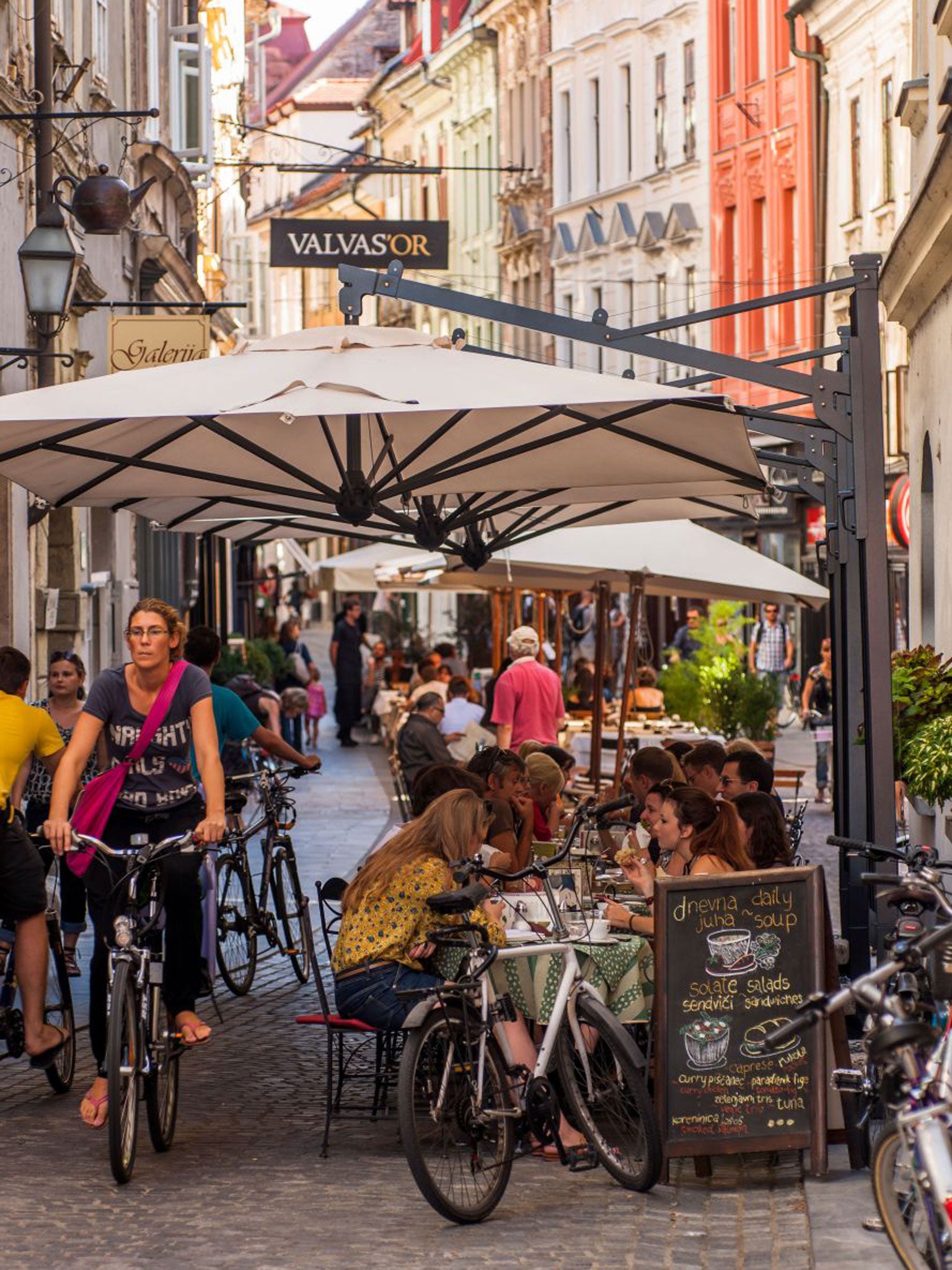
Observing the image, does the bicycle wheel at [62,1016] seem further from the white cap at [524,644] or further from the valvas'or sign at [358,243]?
the white cap at [524,644]

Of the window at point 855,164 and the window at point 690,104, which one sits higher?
the window at point 690,104

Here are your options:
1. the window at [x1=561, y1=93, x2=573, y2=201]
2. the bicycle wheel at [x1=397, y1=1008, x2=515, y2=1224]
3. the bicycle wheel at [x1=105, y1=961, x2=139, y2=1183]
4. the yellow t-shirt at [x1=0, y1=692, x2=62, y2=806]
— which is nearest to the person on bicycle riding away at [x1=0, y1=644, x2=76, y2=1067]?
the yellow t-shirt at [x1=0, y1=692, x2=62, y2=806]

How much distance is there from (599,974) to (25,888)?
231cm

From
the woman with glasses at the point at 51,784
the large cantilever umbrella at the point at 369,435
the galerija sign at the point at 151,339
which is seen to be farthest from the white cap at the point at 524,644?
the woman with glasses at the point at 51,784

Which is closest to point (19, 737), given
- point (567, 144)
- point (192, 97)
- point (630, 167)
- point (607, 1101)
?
point (607, 1101)

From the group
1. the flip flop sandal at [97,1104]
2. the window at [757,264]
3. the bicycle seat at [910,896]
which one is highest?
the window at [757,264]

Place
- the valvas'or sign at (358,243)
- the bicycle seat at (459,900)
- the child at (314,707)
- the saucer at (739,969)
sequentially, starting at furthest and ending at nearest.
A: the child at (314,707), the valvas'or sign at (358,243), the saucer at (739,969), the bicycle seat at (459,900)

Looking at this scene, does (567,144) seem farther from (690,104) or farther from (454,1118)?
(454,1118)

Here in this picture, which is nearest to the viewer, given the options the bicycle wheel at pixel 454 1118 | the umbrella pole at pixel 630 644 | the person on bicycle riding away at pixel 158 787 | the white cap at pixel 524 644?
the bicycle wheel at pixel 454 1118

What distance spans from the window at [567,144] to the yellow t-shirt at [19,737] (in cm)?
4484

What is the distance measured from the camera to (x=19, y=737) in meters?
9.15

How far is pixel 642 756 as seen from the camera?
11992 millimetres

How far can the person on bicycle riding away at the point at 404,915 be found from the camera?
8.22m

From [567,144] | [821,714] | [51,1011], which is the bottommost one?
[51,1011]
